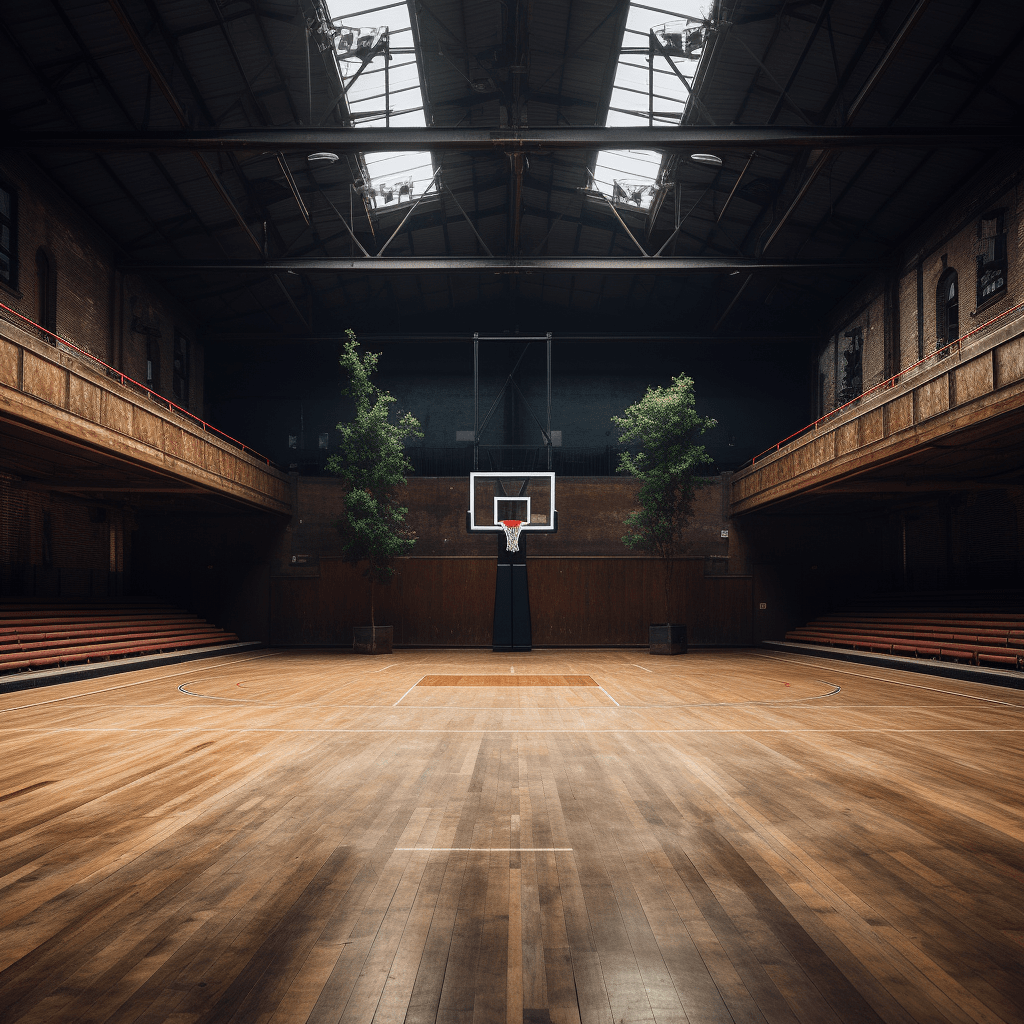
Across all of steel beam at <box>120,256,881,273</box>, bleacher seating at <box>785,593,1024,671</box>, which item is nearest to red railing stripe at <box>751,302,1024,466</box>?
steel beam at <box>120,256,881,273</box>

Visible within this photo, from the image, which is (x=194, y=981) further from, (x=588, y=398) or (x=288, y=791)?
(x=588, y=398)

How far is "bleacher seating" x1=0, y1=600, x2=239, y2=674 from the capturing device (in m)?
12.3

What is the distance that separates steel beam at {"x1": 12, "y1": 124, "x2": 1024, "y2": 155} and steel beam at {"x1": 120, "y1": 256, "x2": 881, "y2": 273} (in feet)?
14.2

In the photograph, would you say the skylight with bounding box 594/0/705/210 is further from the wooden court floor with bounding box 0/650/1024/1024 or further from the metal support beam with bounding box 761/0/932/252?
the wooden court floor with bounding box 0/650/1024/1024

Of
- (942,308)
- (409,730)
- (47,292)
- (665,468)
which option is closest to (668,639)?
(665,468)

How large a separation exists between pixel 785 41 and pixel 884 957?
49.2 feet

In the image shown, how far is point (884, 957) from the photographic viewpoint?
8.93 ft

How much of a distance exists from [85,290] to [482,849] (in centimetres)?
1671

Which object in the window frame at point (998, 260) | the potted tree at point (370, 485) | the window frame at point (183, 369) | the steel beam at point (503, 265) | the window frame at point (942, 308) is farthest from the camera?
the window frame at point (183, 369)

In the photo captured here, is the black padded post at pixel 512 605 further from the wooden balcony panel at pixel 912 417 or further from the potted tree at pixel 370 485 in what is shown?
the wooden balcony panel at pixel 912 417

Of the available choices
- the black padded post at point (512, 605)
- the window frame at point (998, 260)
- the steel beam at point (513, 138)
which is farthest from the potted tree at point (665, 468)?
the window frame at point (998, 260)

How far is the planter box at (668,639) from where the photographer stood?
1812cm

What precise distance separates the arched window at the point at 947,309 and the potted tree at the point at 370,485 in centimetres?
1191

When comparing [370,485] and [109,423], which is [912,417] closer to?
[370,485]
